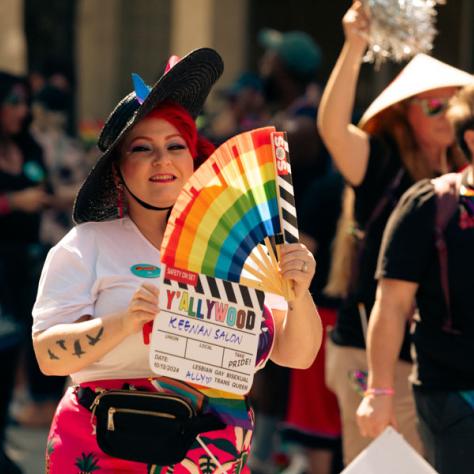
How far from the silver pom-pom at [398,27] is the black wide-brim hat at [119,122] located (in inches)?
47.2

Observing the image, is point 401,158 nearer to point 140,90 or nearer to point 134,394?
point 140,90

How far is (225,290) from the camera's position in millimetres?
3184

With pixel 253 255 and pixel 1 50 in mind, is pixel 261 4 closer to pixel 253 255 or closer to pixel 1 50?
pixel 1 50

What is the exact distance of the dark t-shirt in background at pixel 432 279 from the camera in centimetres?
393

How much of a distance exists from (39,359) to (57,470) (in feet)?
0.97

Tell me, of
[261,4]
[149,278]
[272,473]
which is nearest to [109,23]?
→ [261,4]

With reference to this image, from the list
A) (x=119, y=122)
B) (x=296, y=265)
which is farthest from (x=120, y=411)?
(x=119, y=122)

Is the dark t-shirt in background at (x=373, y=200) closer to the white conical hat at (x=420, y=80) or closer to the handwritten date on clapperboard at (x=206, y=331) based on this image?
the white conical hat at (x=420, y=80)

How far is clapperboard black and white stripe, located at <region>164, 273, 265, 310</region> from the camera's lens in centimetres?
315

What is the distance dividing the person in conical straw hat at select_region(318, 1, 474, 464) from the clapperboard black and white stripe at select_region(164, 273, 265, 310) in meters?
1.56

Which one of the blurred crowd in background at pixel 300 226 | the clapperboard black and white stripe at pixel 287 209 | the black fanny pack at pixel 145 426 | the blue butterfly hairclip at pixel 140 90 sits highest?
the blue butterfly hairclip at pixel 140 90

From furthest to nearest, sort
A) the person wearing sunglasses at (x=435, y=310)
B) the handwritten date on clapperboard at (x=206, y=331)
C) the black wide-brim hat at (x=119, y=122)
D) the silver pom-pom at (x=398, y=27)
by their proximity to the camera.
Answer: the silver pom-pom at (x=398, y=27) → the person wearing sunglasses at (x=435, y=310) → the black wide-brim hat at (x=119, y=122) → the handwritten date on clapperboard at (x=206, y=331)

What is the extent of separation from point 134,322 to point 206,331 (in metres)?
0.18

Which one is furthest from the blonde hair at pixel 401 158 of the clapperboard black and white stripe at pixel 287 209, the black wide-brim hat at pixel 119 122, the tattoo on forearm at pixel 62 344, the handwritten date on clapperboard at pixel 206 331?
the tattoo on forearm at pixel 62 344
